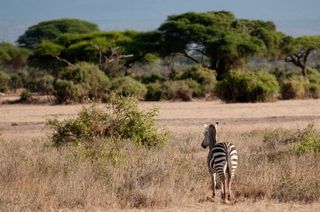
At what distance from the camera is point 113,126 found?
16922 millimetres

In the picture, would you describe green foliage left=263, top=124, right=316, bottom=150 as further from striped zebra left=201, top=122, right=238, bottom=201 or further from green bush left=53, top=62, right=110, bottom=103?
green bush left=53, top=62, right=110, bottom=103

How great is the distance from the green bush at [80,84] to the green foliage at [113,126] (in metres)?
24.2

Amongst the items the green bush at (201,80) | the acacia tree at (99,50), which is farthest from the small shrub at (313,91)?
the acacia tree at (99,50)

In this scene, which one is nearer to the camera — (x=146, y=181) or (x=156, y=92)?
(x=146, y=181)

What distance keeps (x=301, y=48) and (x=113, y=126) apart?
4701 cm

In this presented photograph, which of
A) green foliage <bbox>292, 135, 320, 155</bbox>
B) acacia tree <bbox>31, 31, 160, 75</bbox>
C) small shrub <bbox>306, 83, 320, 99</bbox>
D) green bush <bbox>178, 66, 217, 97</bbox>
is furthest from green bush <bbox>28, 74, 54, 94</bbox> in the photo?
green foliage <bbox>292, 135, 320, 155</bbox>

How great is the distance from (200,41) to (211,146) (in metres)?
48.9

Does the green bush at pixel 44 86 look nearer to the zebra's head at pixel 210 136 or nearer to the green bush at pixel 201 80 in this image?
the green bush at pixel 201 80

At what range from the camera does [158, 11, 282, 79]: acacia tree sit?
56125mm

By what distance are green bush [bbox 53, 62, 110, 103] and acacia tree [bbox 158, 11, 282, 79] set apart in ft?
43.0

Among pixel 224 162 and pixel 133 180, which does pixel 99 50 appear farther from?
pixel 224 162

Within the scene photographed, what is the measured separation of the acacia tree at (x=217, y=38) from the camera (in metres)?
56.1

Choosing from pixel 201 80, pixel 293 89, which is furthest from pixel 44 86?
pixel 293 89

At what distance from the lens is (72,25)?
8912 cm
